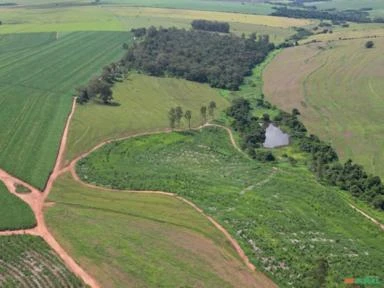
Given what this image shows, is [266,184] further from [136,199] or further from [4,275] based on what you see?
[4,275]

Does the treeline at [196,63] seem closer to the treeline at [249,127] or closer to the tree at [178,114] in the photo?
the treeline at [249,127]

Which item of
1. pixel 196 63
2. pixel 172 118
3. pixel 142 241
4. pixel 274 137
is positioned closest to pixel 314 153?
pixel 274 137

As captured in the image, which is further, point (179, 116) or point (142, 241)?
point (179, 116)

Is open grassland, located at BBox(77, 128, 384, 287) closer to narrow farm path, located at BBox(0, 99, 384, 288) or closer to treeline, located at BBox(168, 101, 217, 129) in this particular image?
narrow farm path, located at BBox(0, 99, 384, 288)

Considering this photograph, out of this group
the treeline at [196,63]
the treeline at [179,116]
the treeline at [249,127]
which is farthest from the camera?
the treeline at [196,63]

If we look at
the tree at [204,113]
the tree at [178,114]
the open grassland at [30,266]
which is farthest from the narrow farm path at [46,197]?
the tree at [178,114]

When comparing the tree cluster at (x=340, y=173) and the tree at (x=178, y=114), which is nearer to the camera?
the tree cluster at (x=340, y=173)

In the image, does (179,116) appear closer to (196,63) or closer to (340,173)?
(340,173)
